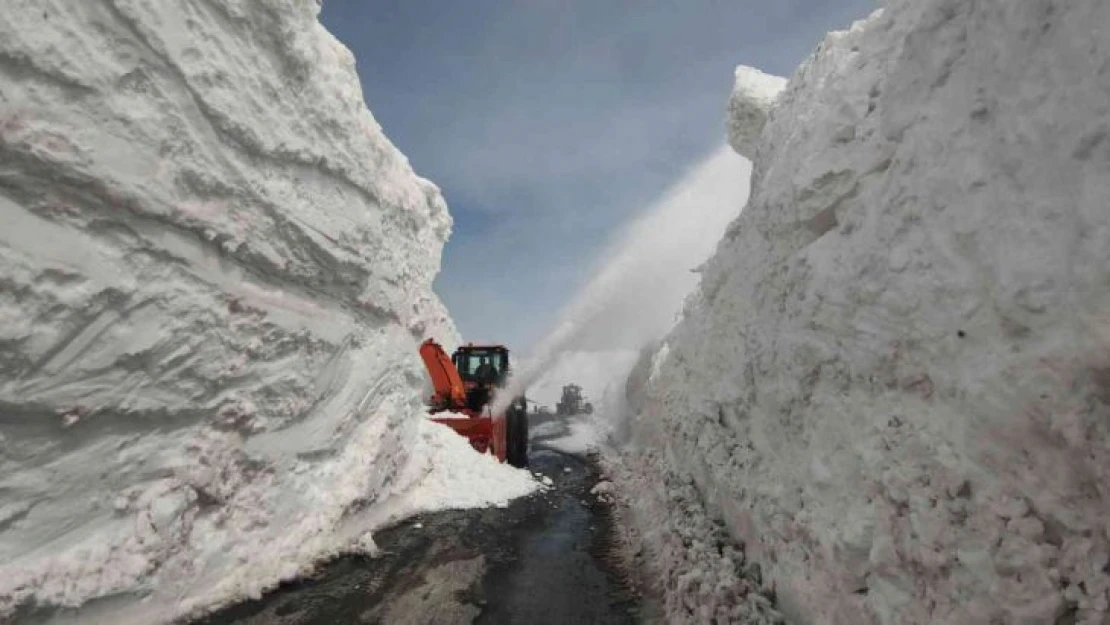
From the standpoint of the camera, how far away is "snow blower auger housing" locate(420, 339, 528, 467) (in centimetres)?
1434

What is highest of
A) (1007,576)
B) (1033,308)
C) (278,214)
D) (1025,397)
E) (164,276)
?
(278,214)

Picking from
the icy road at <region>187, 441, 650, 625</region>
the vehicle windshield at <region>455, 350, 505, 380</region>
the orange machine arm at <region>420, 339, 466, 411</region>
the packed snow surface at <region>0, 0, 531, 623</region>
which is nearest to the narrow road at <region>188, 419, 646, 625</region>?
the icy road at <region>187, 441, 650, 625</region>

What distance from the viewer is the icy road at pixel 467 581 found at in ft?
20.3

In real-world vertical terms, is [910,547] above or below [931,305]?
below

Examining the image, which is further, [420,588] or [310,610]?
[420,588]

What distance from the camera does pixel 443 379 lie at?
14695 mm

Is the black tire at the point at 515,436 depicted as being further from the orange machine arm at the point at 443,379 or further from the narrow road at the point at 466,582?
the narrow road at the point at 466,582

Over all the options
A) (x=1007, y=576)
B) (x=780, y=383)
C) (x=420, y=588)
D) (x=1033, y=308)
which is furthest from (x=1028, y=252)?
(x=420, y=588)

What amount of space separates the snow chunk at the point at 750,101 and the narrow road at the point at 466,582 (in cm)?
836

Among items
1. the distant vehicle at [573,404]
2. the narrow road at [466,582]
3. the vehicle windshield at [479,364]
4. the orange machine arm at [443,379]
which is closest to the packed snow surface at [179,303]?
the narrow road at [466,582]

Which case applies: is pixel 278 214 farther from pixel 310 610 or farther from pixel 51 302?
pixel 310 610

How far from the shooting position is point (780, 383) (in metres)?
5.38

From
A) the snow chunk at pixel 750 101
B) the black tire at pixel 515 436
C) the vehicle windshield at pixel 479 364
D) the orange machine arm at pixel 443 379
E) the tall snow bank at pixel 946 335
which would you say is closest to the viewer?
the tall snow bank at pixel 946 335

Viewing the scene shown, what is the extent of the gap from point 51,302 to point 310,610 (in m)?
3.88
